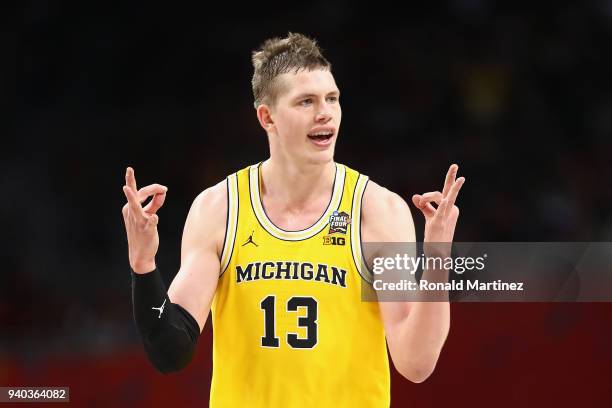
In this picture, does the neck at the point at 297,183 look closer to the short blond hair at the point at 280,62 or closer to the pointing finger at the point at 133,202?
the short blond hair at the point at 280,62

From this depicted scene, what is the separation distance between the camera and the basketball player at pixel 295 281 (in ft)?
14.7

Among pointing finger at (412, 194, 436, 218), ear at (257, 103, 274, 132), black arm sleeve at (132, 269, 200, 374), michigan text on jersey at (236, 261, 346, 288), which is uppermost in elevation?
ear at (257, 103, 274, 132)

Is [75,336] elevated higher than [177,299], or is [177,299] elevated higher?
[75,336]

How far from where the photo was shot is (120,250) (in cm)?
960

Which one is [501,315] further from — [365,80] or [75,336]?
[365,80]

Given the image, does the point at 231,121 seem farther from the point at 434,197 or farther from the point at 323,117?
the point at 434,197

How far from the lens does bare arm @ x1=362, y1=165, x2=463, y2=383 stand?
403 cm

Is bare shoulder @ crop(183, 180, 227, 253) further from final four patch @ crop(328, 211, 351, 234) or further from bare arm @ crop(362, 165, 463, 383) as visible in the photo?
bare arm @ crop(362, 165, 463, 383)

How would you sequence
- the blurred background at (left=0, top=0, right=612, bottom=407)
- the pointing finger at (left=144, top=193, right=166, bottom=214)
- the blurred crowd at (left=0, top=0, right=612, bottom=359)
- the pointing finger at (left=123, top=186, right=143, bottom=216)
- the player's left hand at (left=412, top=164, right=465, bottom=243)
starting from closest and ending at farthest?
1. the player's left hand at (left=412, top=164, right=465, bottom=243)
2. the pointing finger at (left=123, top=186, right=143, bottom=216)
3. the pointing finger at (left=144, top=193, right=166, bottom=214)
4. the blurred background at (left=0, top=0, right=612, bottom=407)
5. the blurred crowd at (left=0, top=0, right=612, bottom=359)

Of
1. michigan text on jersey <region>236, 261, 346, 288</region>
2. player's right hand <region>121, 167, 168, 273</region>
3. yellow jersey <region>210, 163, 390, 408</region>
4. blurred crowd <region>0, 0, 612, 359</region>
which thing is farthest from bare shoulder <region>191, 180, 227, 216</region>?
blurred crowd <region>0, 0, 612, 359</region>

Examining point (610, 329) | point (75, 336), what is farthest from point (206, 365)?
point (610, 329)

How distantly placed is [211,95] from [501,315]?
17.7 ft

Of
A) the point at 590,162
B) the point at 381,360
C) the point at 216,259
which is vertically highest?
the point at 590,162

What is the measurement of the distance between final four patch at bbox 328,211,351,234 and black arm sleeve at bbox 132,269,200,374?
2.79ft
